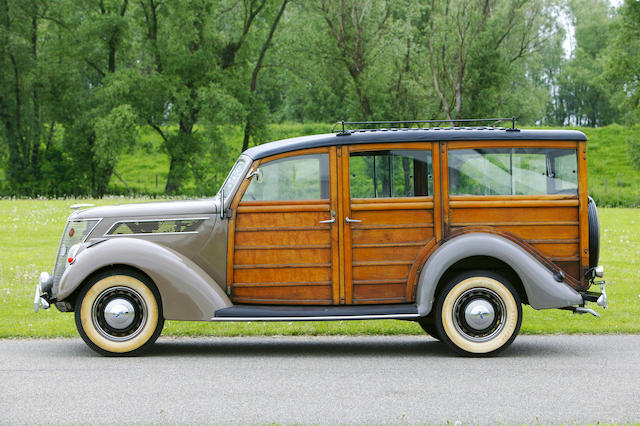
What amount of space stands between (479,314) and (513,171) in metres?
1.46

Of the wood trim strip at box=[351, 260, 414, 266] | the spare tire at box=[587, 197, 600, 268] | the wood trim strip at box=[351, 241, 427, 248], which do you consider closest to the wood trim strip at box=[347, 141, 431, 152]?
the wood trim strip at box=[351, 241, 427, 248]

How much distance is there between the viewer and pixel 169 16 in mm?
38281

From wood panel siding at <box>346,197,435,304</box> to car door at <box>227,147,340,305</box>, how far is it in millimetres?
202

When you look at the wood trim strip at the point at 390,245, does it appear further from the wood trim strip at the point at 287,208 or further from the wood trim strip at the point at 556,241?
the wood trim strip at the point at 556,241

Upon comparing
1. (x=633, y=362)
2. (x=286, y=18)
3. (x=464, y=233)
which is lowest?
(x=633, y=362)

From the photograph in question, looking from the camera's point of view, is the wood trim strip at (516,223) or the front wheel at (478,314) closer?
the front wheel at (478,314)

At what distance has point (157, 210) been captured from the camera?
750 cm

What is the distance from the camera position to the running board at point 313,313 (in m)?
7.18

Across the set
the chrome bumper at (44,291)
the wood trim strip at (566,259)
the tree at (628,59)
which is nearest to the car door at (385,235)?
the wood trim strip at (566,259)

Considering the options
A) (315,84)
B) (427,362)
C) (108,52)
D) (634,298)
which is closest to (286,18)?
(315,84)

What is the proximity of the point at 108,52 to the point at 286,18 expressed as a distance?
35.3 feet

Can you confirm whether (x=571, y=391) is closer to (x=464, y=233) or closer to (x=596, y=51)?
(x=464, y=233)

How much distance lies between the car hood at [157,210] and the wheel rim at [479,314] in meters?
2.55

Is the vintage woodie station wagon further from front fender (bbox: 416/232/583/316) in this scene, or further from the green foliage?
the green foliage
